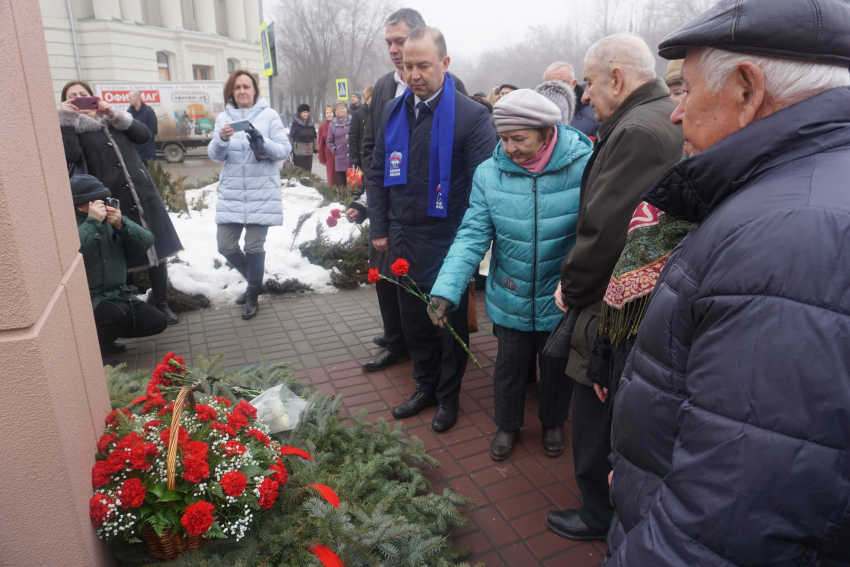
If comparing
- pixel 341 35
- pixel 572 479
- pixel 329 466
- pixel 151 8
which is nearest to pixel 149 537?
pixel 329 466

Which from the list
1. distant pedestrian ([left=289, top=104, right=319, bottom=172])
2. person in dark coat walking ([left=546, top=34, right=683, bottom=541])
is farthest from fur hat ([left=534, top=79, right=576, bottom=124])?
distant pedestrian ([left=289, top=104, right=319, bottom=172])

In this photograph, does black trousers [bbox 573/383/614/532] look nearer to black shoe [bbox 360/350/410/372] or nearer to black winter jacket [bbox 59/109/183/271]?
black shoe [bbox 360/350/410/372]

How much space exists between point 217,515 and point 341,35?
4312 cm

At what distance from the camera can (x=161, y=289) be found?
5164 millimetres

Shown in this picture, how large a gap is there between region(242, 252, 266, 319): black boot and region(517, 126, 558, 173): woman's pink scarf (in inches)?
131

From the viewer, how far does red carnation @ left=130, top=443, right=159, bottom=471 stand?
1.71m

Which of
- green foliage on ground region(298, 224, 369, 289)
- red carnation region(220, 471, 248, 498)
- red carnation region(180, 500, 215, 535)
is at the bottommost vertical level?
green foliage on ground region(298, 224, 369, 289)

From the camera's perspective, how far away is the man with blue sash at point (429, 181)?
11.1ft

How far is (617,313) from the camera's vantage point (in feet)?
6.07

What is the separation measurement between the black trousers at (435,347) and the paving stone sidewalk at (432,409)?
241 mm

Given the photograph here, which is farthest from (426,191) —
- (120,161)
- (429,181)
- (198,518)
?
(120,161)

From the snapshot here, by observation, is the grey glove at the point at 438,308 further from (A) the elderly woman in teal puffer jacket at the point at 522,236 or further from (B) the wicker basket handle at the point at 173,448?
(B) the wicker basket handle at the point at 173,448

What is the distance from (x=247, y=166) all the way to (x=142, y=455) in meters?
3.89

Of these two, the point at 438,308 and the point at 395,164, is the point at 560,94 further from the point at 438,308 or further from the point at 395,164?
the point at 438,308
